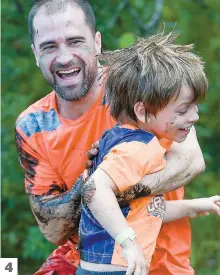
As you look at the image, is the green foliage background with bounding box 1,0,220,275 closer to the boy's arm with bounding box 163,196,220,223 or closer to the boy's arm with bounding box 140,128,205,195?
the boy's arm with bounding box 140,128,205,195

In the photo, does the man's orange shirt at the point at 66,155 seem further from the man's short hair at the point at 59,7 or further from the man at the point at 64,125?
the man's short hair at the point at 59,7

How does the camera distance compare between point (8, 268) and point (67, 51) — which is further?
point (8, 268)

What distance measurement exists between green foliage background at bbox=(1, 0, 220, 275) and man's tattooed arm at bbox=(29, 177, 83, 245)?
1.73m

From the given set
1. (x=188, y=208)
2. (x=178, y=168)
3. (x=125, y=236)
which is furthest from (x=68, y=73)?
(x=125, y=236)

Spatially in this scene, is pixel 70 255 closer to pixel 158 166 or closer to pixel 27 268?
pixel 158 166

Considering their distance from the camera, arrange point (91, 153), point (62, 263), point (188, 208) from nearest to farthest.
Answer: point (91, 153)
point (188, 208)
point (62, 263)

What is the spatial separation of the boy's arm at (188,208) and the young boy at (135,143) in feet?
0.38

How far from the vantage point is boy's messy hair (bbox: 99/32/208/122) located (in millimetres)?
3623

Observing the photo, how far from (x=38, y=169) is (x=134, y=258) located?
0.98 metres

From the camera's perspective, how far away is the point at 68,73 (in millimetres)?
4227

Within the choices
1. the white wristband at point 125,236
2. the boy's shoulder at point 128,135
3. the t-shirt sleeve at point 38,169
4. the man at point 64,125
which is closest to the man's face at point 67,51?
the man at point 64,125

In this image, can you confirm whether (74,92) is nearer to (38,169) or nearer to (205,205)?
(38,169)

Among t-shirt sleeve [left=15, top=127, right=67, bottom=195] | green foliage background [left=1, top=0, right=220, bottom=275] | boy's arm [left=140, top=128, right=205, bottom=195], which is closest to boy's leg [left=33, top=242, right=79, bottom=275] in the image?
t-shirt sleeve [left=15, top=127, right=67, bottom=195]

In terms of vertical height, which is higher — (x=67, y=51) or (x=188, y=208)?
(x=67, y=51)
